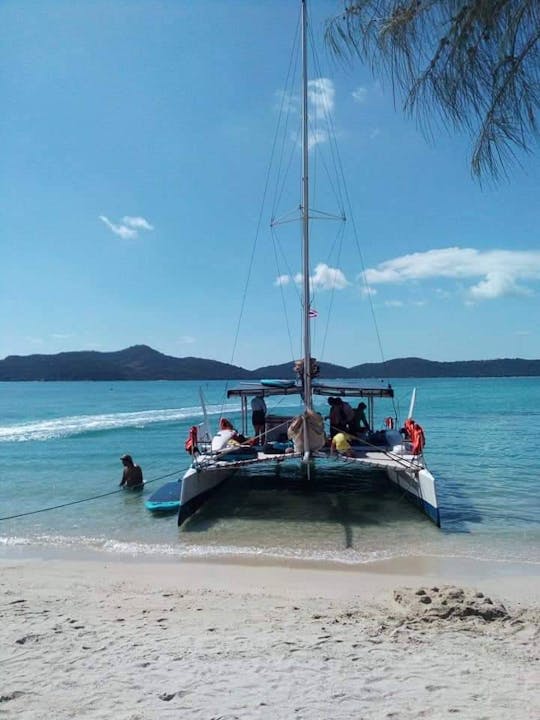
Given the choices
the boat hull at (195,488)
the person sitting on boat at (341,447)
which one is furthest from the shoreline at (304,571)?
the person sitting on boat at (341,447)

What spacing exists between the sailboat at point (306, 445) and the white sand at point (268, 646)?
3.33 metres

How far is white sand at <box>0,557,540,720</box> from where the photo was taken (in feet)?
13.2

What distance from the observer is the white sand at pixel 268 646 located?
401 centimetres

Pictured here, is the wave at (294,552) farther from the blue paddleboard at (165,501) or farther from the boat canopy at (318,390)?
the boat canopy at (318,390)

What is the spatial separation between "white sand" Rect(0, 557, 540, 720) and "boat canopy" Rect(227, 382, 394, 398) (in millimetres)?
6876

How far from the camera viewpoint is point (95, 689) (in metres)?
4.26

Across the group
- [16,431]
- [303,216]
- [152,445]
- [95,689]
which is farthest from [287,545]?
[16,431]

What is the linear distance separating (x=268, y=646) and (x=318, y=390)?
1004cm

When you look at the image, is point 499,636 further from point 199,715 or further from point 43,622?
point 43,622

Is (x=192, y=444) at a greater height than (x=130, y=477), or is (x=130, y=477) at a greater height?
(x=192, y=444)

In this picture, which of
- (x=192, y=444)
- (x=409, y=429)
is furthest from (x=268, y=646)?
(x=409, y=429)

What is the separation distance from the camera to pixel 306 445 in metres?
11.8

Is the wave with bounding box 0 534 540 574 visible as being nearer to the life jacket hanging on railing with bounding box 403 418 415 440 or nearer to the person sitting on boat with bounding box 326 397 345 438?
the life jacket hanging on railing with bounding box 403 418 415 440

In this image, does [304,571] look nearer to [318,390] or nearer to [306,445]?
[306,445]
